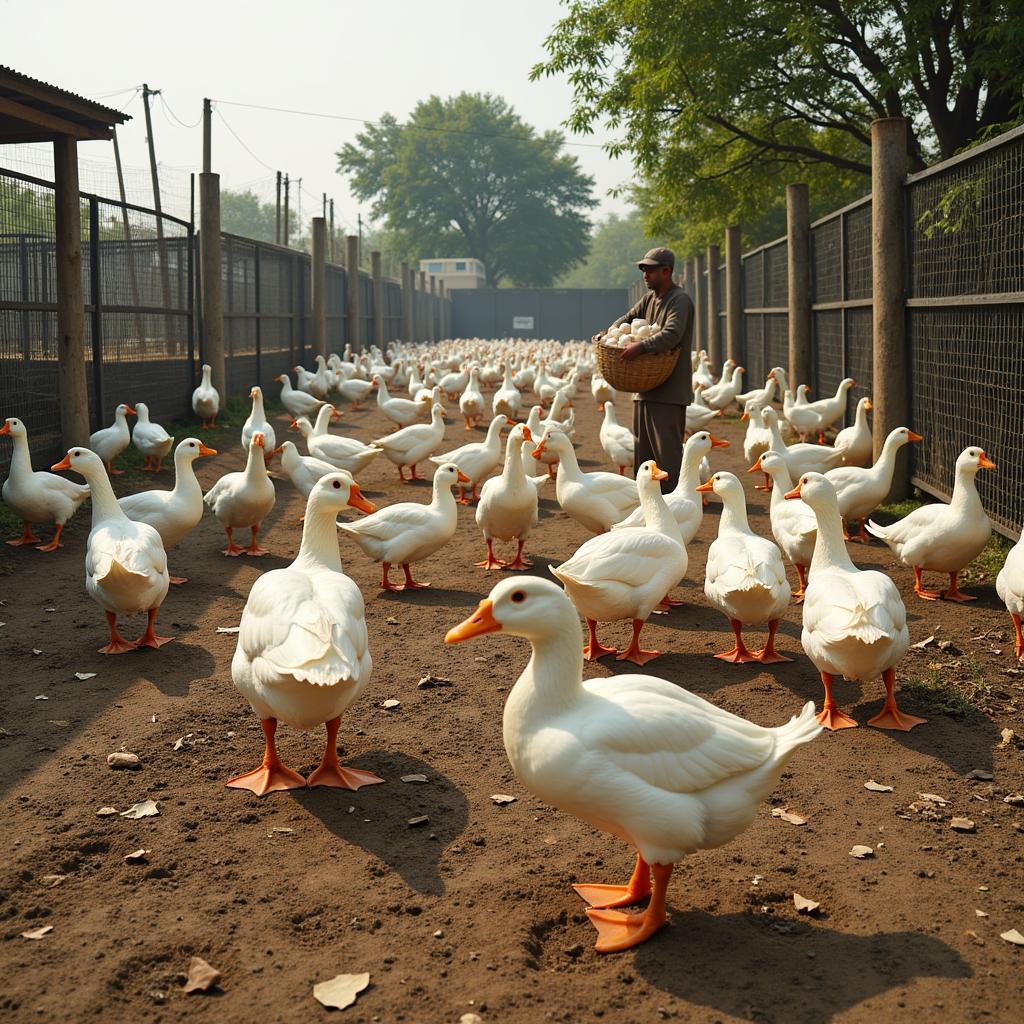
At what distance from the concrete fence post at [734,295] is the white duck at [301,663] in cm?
1828

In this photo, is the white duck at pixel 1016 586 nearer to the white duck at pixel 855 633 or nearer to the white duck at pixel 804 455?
the white duck at pixel 855 633

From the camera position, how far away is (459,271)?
83625 mm

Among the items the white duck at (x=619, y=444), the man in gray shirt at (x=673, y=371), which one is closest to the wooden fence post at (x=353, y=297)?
the white duck at (x=619, y=444)

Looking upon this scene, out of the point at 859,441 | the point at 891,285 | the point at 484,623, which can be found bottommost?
the point at 484,623

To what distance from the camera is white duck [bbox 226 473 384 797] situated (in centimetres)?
406

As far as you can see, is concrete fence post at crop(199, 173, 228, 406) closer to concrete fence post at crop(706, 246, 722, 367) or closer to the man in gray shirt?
the man in gray shirt

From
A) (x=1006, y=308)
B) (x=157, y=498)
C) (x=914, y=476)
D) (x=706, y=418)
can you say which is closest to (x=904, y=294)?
(x=914, y=476)

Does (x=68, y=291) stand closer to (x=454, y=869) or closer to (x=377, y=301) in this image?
(x=454, y=869)

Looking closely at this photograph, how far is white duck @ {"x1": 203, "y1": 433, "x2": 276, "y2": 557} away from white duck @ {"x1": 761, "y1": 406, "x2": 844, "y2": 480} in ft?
15.1

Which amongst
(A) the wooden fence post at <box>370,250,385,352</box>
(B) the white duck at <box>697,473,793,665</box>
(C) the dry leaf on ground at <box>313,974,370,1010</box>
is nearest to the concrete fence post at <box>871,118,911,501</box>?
(B) the white duck at <box>697,473,793,665</box>

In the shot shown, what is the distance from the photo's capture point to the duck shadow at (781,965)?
117 inches

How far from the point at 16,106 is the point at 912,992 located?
33.0 feet

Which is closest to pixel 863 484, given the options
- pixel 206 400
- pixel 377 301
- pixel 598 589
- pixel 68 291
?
pixel 598 589

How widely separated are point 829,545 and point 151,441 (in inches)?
346
